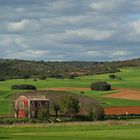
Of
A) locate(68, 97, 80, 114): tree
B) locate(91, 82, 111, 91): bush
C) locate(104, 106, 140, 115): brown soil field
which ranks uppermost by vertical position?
locate(91, 82, 111, 91): bush

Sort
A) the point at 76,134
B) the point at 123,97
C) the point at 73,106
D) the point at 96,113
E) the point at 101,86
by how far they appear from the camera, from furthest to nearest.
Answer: the point at 101,86, the point at 123,97, the point at 73,106, the point at 96,113, the point at 76,134

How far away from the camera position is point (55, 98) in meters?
141

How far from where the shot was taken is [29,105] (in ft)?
441

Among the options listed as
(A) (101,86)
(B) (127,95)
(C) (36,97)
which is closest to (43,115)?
(C) (36,97)

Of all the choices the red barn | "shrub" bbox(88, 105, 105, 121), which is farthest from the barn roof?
"shrub" bbox(88, 105, 105, 121)

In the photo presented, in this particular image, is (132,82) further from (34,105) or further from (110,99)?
(34,105)

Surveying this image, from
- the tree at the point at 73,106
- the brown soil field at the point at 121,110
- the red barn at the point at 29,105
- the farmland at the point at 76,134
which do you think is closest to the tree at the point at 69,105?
the tree at the point at 73,106

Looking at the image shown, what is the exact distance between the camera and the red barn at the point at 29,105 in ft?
433

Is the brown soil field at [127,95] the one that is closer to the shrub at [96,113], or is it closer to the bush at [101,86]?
the bush at [101,86]

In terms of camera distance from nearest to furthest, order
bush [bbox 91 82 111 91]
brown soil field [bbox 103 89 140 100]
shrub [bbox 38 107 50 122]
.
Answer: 1. shrub [bbox 38 107 50 122]
2. brown soil field [bbox 103 89 140 100]
3. bush [bbox 91 82 111 91]

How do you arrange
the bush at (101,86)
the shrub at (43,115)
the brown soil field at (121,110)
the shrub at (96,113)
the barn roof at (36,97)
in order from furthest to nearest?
the bush at (101,86) < the barn roof at (36,97) < the brown soil field at (121,110) < the shrub at (96,113) < the shrub at (43,115)

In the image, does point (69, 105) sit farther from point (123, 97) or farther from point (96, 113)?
point (123, 97)

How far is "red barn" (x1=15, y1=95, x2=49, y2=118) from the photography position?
132 metres

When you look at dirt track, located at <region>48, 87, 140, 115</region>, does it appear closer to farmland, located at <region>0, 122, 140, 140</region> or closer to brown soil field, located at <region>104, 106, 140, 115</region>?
brown soil field, located at <region>104, 106, 140, 115</region>
